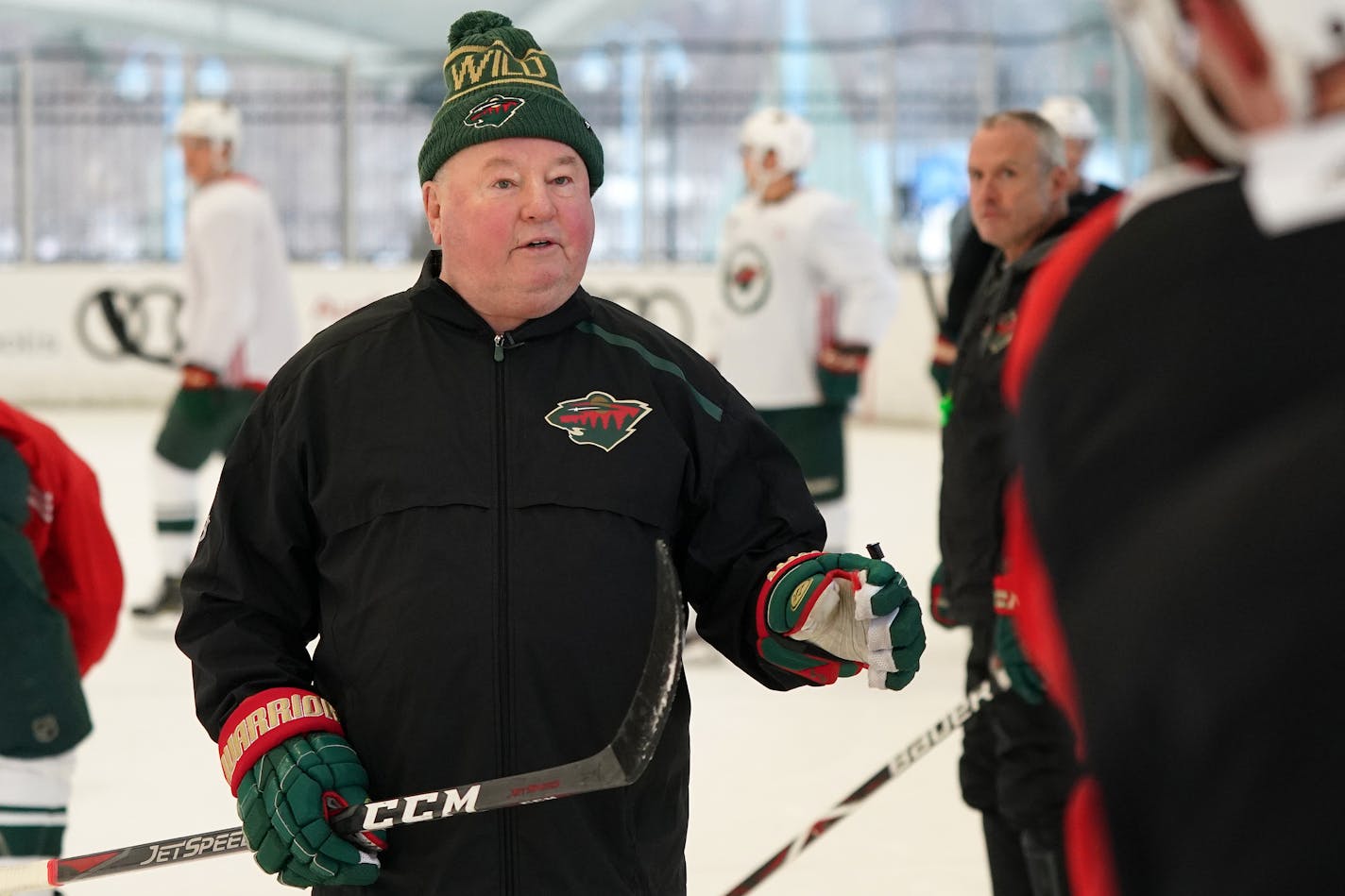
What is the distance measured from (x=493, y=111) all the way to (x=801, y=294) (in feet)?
12.4

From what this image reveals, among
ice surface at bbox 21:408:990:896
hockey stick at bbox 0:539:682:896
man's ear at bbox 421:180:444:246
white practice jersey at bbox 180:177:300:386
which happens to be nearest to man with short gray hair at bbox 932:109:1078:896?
ice surface at bbox 21:408:990:896

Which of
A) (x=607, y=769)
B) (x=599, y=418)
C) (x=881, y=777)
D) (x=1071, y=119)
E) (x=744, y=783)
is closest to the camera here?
(x=607, y=769)

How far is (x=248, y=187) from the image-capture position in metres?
5.79

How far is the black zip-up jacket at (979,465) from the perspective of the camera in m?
2.71

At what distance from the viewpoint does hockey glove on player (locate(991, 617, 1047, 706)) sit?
2484 millimetres

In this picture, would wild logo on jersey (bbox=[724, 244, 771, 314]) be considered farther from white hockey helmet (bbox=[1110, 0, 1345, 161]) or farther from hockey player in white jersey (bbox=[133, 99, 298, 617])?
white hockey helmet (bbox=[1110, 0, 1345, 161])

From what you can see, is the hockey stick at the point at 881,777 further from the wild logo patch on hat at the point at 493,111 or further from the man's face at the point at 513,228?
the wild logo patch on hat at the point at 493,111

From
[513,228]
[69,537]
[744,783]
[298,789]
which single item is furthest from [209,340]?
[298,789]

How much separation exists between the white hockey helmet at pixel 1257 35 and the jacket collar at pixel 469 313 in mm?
1110

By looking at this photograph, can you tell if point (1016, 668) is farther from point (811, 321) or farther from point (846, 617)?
point (811, 321)

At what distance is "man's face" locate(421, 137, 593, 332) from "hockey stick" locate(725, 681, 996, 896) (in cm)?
111

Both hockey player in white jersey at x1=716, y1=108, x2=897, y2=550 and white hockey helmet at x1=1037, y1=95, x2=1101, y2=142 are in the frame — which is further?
white hockey helmet at x1=1037, y1=95, x2=1101, y2=142

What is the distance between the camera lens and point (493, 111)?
71.2 inches

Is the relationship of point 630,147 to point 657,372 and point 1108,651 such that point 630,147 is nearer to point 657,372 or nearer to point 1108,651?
point 657,372
